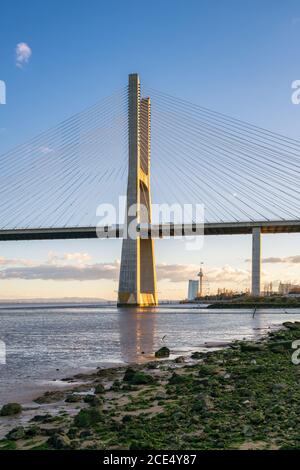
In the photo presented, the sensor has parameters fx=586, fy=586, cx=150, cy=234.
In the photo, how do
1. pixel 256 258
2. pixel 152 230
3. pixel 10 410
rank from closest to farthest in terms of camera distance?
pixel 10 410, pixel 152 230, pixel 256 258

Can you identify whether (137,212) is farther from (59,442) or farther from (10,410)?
(59,442)

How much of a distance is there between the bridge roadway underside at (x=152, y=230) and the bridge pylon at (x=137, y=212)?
2.39 meters

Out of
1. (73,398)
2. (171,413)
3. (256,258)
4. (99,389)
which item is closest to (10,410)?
(73,398)

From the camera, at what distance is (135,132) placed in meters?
69.1

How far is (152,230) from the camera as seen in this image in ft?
230

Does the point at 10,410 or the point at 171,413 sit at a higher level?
the point at 171,413

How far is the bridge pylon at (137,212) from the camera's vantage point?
221ft

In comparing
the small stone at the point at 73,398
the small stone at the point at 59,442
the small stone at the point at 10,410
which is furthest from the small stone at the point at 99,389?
the small stone at the point at 59,442

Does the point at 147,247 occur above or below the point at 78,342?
above

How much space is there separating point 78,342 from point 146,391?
1643 cm

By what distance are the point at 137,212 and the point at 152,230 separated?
3.68 meters

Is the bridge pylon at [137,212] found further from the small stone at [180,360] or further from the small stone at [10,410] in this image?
the small stone at [10,410]
